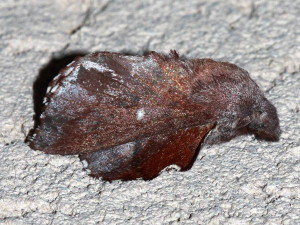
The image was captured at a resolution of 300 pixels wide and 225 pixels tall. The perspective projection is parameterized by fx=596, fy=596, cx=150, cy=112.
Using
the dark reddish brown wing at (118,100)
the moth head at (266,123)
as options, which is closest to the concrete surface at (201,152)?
the moth head at (266,123)

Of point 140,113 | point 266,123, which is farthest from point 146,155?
point 266,123

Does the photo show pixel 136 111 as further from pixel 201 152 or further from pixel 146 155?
pixel 201 152

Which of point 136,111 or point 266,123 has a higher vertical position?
point 136,111

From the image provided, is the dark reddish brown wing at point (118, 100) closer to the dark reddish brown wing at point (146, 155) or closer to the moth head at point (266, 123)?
the dark reddish brown wing at point (146, 155)

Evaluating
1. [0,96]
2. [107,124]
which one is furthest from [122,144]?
[0,96]

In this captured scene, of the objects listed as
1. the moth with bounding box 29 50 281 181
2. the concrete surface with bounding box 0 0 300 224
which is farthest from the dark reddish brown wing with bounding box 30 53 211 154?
the concrete surface with bounding box 0 0 300 224

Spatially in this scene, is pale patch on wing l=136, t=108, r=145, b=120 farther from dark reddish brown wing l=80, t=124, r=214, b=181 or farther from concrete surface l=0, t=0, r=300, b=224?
concrete surface l=0, t=0, r=300, b=224
